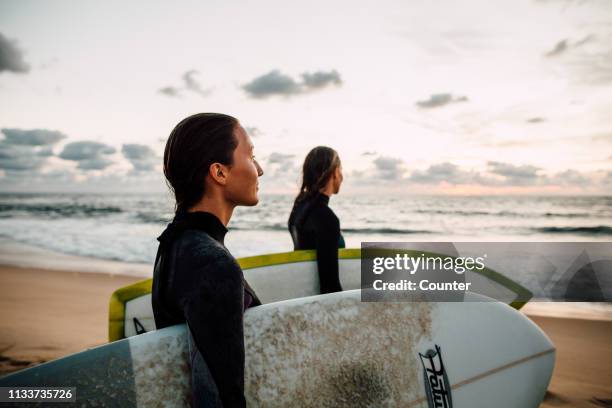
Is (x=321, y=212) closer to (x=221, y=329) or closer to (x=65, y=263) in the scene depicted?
(x=221, y=329)

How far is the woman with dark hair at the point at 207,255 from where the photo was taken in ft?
3.23

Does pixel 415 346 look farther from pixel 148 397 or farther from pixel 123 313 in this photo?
pixel 123 313

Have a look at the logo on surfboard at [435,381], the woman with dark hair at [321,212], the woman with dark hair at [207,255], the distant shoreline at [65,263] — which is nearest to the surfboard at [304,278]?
the woman with dark hair at [321,212]

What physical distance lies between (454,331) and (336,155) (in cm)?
164

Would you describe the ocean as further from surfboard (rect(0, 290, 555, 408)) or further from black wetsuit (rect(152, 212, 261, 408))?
black wetsuit (rect(152, 212, 261, 408))

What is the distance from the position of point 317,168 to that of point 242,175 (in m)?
1.99

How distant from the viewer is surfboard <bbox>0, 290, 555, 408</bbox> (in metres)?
1.50

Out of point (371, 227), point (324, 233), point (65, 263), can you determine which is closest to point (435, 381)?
point (324, 233)

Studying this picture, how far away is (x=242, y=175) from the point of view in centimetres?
134

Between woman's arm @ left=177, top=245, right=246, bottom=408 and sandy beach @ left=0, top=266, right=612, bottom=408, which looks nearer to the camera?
woman's arm @ left=177, top=245, right=246, bottom=408

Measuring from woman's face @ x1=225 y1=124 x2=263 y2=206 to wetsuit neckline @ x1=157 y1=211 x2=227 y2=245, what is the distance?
0.11 m

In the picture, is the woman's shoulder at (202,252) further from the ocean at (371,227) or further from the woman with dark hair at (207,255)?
the ocean at (371,227)

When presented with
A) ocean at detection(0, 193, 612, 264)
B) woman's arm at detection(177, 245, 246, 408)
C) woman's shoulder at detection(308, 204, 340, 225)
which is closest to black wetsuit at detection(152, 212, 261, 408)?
woman's arm at detection(177, 245, 246, 408)

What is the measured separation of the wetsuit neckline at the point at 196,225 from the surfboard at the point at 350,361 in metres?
0.50
